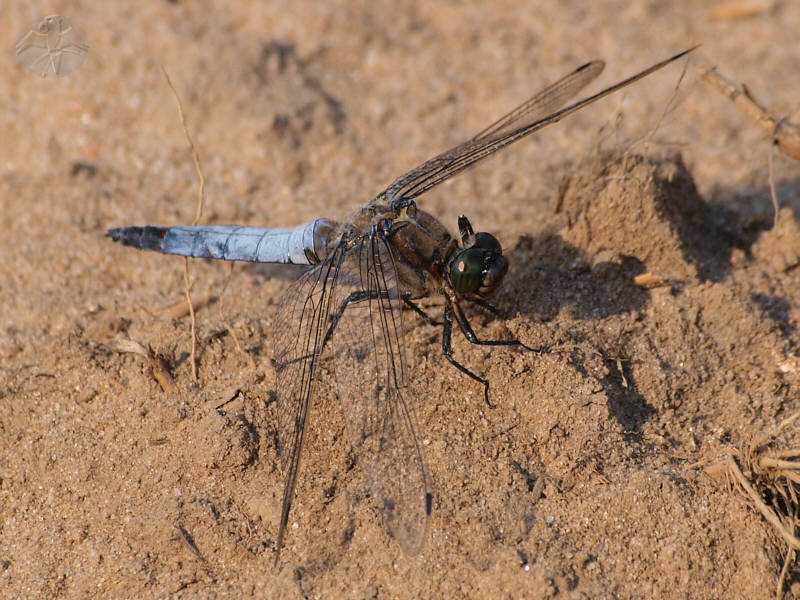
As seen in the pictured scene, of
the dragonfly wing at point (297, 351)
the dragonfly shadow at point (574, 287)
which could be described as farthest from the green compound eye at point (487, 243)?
the dragonfly wing at point (297, 351)

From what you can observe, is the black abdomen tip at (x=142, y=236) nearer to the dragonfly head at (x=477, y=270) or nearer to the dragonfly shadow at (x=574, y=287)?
the dragonfly head at (x=477, y=270)

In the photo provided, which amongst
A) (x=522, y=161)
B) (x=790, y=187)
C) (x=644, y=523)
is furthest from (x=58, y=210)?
(x=790, y=187)

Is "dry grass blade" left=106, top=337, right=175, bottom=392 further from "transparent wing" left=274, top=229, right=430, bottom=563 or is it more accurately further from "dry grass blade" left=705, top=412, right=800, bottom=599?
"dry grass blade" left=705, top=412, right=800, bottom=599

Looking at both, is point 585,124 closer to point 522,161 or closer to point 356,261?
point 522,161

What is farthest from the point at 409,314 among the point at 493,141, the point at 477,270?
the point at 493,141

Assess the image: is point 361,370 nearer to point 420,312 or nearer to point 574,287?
point 420,312

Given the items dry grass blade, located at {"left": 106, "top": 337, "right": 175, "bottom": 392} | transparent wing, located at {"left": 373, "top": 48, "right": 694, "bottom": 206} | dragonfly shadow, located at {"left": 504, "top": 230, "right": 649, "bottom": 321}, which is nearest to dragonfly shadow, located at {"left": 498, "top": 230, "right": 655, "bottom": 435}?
dragonfly shadow, located at {"left": 504, "top": 230, "right": 649, "bottom": 321}
